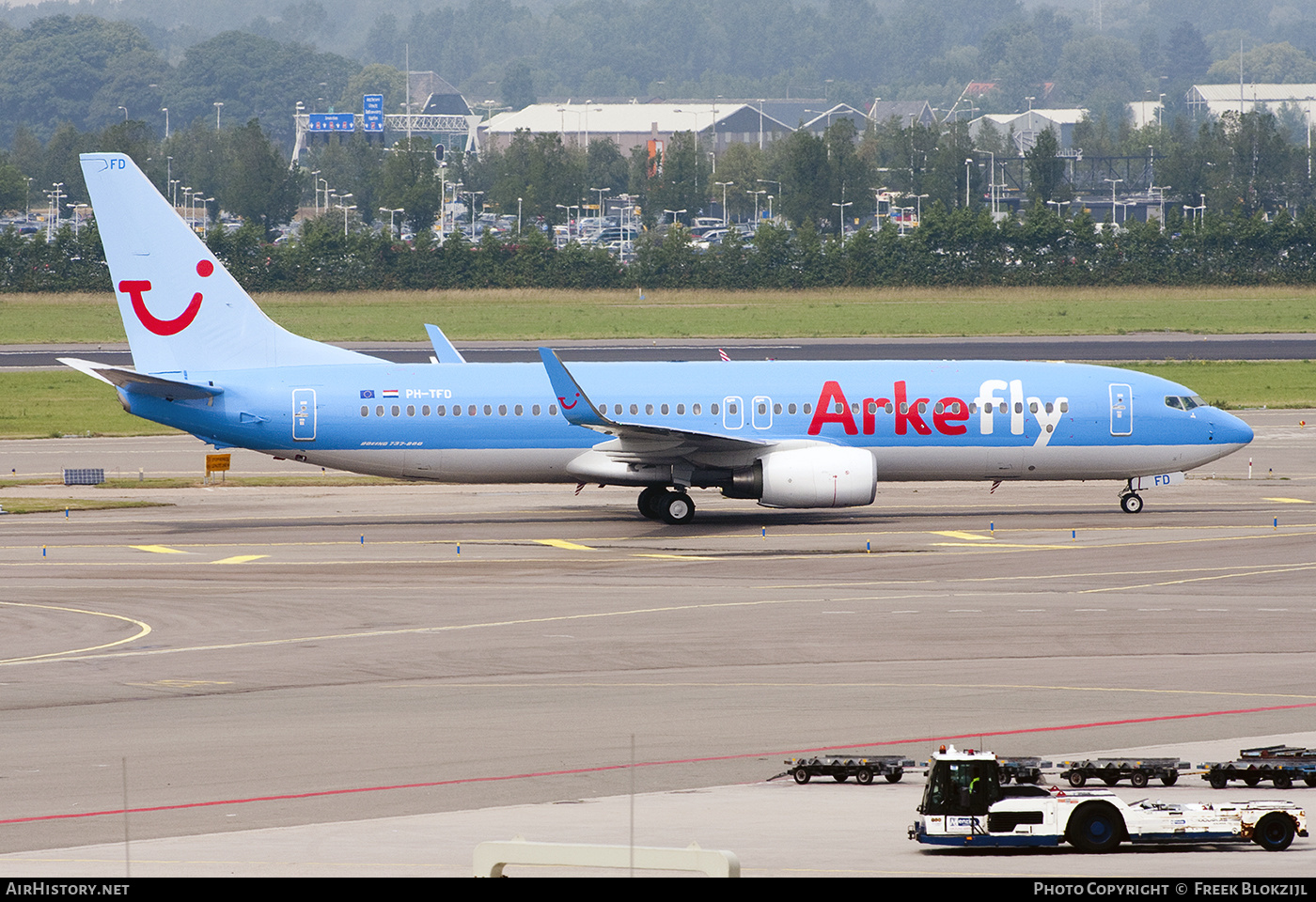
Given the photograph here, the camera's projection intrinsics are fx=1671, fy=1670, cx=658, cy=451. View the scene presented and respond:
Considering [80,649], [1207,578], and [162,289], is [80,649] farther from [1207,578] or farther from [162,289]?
[1207,578]

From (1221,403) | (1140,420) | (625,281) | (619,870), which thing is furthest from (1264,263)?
(619,870)

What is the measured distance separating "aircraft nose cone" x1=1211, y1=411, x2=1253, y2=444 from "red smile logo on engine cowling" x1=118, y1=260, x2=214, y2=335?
2858cm

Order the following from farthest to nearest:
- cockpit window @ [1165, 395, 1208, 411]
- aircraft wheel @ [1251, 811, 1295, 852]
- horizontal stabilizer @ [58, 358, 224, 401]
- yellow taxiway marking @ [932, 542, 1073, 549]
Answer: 1. cockpit window @ [1165, 395, 1208, 411]
2. horizontal stabilizer @ [58, 358, 224, 401]
3. yellow taxiway marking @ [932, 542, 1073, 549]
4. aircraft wheel @ [1251, 811, 1295, 852]

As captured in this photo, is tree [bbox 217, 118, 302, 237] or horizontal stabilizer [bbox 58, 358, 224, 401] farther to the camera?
tree [bbox 217, 118, 302, 237]

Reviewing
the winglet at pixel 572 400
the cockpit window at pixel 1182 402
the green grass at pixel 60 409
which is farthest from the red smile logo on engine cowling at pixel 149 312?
the cockpit window at pixel 1182 402

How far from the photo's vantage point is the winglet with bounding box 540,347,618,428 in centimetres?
4319

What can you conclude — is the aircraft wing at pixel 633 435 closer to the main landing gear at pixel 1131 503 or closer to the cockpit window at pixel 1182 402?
the main landing gear at pixel 1131 503

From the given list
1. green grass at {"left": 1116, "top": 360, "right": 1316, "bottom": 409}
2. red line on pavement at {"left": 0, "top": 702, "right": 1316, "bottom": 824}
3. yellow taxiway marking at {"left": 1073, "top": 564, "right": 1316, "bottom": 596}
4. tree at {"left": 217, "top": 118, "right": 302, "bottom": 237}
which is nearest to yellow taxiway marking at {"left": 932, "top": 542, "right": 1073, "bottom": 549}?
yellow taxiway marking at {"left": 1073, "top": 564, "right": 1316, "bottom": 596}

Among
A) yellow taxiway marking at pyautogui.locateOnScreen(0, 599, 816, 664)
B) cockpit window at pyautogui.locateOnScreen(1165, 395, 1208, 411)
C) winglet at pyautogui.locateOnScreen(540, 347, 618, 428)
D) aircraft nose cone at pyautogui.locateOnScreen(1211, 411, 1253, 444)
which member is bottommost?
yellow taxiway marking at pyautogui.locateOnScreen(0, 599, 816, 664)

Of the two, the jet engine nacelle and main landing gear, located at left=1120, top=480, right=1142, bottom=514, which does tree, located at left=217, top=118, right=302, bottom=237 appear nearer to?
the jet engine nacelle

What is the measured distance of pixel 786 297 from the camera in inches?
5468

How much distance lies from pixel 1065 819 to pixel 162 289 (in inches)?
1427

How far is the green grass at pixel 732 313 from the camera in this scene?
109 m
